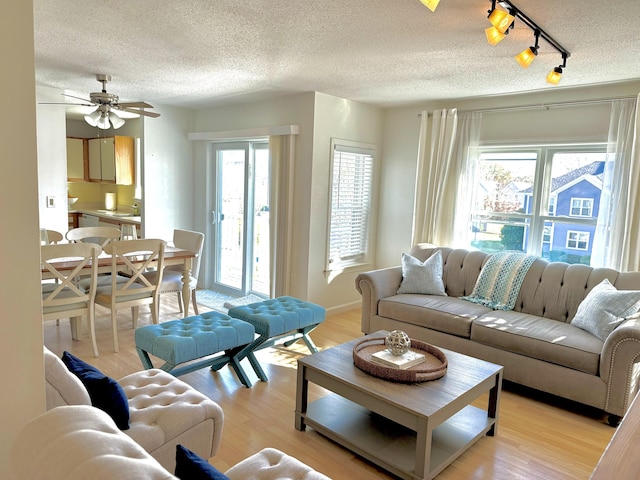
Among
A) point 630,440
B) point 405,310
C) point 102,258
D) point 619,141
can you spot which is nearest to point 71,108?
point 102,258

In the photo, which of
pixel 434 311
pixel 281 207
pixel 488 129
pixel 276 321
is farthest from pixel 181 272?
pixel 488 129

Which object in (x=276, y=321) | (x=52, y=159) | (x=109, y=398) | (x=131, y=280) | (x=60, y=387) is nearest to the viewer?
(x=60, y=387)

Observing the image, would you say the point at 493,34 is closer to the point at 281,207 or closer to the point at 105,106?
the point at 281,207

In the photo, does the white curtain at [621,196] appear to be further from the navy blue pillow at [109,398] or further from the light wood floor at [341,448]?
the navy blue pillow at [109,398]

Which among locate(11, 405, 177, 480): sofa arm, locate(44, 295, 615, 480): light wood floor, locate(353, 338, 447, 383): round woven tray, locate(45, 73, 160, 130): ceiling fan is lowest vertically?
locate(44, 295, 615, 480): light wood floor

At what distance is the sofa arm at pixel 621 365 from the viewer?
110 inches

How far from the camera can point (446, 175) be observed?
4812 millimetres

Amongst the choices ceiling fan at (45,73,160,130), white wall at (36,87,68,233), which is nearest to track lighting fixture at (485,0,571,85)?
ceiling fan at (45,73,160,130)

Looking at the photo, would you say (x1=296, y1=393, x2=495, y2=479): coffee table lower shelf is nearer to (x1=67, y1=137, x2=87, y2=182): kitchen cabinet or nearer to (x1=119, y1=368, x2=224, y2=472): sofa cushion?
(x1=119, y1=368, x2=224, y2=472): sofa cushion

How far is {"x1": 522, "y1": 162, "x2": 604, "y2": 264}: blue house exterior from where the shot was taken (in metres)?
4.09

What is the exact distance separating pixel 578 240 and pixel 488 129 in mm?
1419

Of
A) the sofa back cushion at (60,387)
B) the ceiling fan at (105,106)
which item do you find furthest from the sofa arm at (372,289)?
the sofa back cushion at (60,387)

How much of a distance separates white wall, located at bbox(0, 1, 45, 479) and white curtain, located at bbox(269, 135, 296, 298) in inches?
133

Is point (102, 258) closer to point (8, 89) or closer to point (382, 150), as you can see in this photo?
point (8, 89)
